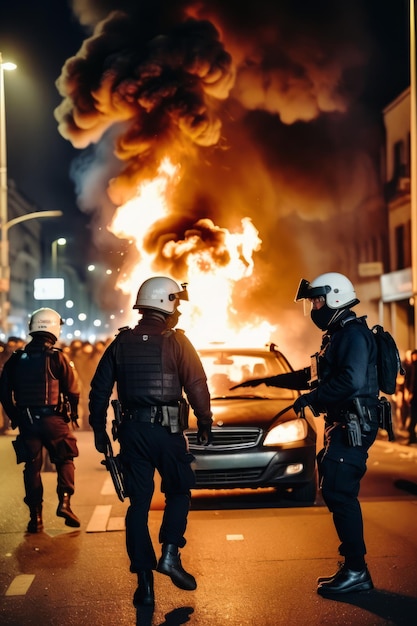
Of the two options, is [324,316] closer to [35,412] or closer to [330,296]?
[330,296]

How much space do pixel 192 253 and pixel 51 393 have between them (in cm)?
1137

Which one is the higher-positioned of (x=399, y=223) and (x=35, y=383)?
(x=399, y=223)

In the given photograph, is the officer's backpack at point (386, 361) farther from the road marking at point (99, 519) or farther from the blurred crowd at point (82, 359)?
the blurred crowd at point (82, 359)

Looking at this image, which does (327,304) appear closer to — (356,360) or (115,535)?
(356,360)

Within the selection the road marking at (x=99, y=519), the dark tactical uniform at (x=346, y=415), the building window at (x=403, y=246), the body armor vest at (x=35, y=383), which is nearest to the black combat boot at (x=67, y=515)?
the road marking at (x=99, y=519)

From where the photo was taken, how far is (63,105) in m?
21.4

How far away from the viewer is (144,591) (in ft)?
17.2

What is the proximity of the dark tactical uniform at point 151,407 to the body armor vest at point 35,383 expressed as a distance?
2.04 metres

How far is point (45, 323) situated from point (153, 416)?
2.69m

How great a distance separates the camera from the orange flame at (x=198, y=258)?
18.5 meters

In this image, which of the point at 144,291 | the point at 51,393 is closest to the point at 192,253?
the point at 51,393

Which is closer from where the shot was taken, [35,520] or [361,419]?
[361,419]

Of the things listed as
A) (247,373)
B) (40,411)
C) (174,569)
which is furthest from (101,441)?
(247,373)

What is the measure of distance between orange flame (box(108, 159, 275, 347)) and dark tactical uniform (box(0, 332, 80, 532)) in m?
9.99
